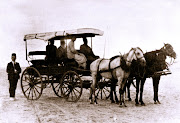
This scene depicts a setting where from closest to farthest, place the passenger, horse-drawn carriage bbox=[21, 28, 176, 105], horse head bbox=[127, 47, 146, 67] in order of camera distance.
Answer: horse head bbox=[127, 47, 146, 67] < horse-drawn carriage bbox=[21, 28, 176, 105] < the passenger

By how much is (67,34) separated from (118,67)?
9.15 ft

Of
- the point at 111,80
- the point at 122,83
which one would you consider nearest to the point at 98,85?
the point at 111,80

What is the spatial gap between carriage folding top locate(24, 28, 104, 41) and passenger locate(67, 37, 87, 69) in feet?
1.25

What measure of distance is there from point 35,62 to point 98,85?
329 centimetres

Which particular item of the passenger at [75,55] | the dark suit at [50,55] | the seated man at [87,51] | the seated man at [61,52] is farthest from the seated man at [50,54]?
the seated man at [87,51]

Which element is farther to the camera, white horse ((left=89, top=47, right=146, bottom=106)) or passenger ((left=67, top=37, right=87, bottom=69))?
passenger ((left=67, top=37, right=87, bottom=69))

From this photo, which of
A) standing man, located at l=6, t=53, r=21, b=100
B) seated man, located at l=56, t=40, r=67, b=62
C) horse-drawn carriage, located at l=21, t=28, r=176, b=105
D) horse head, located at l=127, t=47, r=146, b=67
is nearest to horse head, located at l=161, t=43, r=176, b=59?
horse-drawn carriage, located at l=21, t=28, r=176, b=105

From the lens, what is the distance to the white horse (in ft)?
31.9

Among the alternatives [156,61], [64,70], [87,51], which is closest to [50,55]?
[64,70]

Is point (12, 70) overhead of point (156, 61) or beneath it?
beneath

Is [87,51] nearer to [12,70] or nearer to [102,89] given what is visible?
[102,89]

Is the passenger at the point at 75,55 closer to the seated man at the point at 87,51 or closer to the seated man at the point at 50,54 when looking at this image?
the seated man at the point at 87,51

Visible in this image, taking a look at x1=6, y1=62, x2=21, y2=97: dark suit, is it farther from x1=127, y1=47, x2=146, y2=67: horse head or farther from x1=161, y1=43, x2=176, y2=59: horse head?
x1=161, y1=43, x2=176, y2=59: horse head

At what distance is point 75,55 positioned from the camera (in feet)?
38.0
